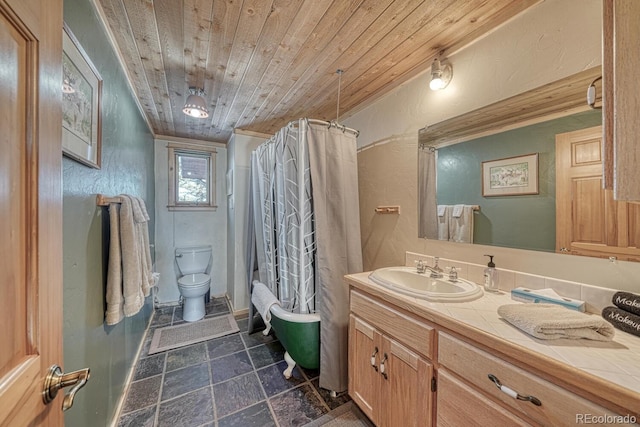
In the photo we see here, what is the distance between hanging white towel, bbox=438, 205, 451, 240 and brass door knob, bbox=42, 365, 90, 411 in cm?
162

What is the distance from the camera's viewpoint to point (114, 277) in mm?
1186

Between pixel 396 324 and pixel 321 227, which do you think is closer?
pixel 396 324

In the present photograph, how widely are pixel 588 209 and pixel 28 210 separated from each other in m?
1.75

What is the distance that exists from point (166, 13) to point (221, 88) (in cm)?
72

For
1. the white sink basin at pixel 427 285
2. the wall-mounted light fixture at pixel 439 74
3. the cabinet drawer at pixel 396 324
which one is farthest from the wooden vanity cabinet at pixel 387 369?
the wall-mounted light fixture at pixel 439 74

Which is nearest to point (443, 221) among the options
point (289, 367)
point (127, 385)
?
point (289, 367)

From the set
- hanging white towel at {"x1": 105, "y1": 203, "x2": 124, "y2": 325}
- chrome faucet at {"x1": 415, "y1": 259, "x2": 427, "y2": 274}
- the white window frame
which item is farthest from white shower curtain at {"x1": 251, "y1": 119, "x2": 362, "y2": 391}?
the white window frame

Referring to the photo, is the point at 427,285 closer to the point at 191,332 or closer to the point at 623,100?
the point at 623,100

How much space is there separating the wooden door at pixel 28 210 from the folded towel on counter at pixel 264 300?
1281 millimetres

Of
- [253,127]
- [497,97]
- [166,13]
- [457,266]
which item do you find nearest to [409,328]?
[457,266]

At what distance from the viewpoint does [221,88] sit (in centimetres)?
188

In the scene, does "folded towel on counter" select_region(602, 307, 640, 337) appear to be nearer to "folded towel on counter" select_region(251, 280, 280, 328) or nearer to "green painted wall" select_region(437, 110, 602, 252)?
"green painted wall" select_region(437, 110, 602, 252)

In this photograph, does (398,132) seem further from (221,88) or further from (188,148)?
(188,148)

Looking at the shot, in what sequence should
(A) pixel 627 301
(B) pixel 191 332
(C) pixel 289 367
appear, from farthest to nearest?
(B) pixel 191 332 → (C) pixel 289 367 → (A) pixel 627 301
